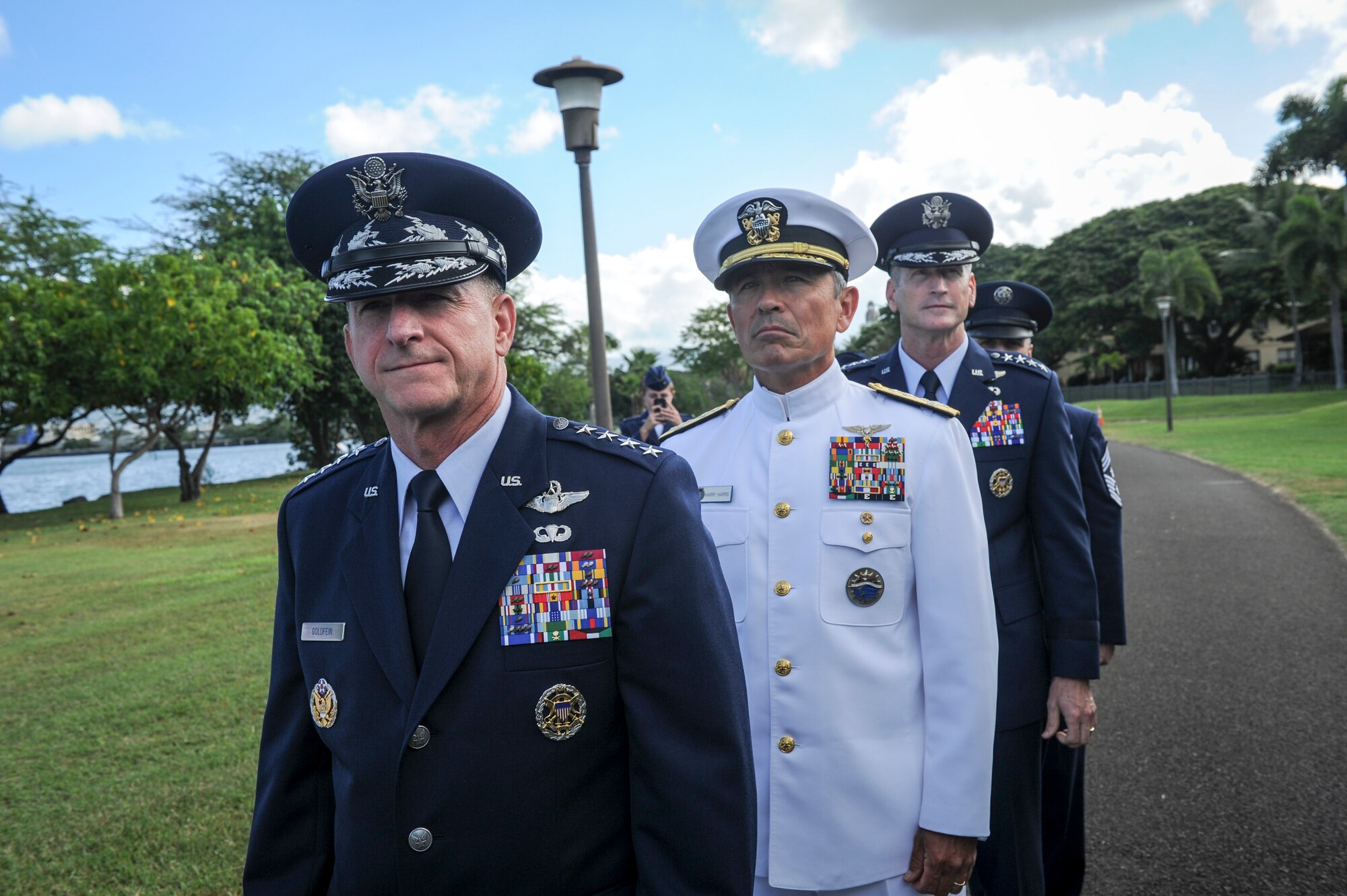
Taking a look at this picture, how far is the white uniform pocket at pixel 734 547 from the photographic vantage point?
254cm

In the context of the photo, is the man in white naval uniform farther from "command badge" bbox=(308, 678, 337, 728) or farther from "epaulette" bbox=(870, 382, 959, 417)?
"command badge" bbox=(308, 678, 337, 728)

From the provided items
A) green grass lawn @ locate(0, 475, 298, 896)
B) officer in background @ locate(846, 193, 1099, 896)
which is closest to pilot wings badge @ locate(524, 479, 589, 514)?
officer in background @ locate(846, 193, 1099, 896)

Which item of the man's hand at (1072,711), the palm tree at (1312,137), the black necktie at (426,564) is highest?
the palm tree at (1312,137)

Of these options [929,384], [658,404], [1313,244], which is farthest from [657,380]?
[1313,244]

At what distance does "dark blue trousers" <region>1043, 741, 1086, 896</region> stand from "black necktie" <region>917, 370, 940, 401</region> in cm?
146

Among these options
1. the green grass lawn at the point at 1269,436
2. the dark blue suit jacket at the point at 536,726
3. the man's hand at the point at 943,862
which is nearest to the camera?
the dark blue suit jacket at the point at 536,726

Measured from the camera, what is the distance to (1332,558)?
9.73 m

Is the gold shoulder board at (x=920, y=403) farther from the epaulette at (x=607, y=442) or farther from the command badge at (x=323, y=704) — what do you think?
the command badge at (x=323, y=704)

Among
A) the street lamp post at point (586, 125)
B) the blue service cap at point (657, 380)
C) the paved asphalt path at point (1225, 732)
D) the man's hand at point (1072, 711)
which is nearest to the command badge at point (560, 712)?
the man's hand at point (1072, 711)

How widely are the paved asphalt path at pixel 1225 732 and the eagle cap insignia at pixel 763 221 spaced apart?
2832mm

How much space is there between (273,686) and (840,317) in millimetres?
1735

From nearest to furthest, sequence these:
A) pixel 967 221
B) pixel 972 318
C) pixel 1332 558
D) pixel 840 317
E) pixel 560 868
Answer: pixel 560 868 → pixel 840 317 → pixel 967 221 → pixel 972 318 → pixel 1332 558

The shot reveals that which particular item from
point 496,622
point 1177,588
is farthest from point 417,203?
point 1177,588

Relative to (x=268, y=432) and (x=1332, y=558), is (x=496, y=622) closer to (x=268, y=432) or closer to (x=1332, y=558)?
(x=1332, y=558)
